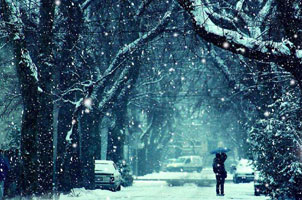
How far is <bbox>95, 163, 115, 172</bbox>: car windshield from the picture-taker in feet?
98.3

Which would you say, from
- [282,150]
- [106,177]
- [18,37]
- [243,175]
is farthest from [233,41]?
[243,175]

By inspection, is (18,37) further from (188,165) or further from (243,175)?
(188,165)

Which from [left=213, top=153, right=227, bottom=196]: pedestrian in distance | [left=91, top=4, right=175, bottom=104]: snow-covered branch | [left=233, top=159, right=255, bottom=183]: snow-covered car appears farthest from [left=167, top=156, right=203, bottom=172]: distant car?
[left=91, top=4, right=175, bottom=104]: snow-covered branch

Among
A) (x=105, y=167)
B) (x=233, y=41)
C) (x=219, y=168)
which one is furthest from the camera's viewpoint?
(x=105, y=167)

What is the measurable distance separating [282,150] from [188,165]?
5329 cm

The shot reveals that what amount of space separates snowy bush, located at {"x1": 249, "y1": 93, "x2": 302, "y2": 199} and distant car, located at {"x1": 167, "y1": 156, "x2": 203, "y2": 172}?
5150 centimetres

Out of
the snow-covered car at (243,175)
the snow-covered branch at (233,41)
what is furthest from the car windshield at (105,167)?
the snow-covered branch at (233,41)

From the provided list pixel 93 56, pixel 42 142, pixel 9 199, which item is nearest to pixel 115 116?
pixel 93 56

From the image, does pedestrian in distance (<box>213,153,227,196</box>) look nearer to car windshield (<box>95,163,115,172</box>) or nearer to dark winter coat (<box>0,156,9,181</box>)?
car windshield (<box>95,163,115,172</box>)

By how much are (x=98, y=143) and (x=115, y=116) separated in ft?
25.2

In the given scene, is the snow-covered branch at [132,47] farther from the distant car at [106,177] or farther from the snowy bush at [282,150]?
the snowy bush at [282,150]

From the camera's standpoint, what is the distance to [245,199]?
2298 cm

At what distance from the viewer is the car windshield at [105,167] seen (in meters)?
30.0

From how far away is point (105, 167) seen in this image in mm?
30297
